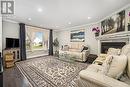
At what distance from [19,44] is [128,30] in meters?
5.18

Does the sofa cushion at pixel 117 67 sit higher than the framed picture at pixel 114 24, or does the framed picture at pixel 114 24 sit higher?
the framed picture at pixel 114 24

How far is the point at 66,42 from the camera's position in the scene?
23.9 ft

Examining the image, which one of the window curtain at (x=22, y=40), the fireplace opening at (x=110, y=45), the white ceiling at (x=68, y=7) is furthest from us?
the window curtain at (x=22, y=40)

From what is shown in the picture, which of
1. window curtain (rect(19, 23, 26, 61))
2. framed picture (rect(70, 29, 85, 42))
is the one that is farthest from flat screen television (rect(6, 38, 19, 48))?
framed picture (rect(70, 29, 85, 42))

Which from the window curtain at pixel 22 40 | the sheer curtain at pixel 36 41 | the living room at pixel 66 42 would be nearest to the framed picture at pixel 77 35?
the living room at pixel 66 42

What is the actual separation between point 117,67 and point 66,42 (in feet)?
20.3

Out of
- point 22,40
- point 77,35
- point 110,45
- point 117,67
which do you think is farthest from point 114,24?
point 22,40

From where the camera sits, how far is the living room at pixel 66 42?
51.5 inches

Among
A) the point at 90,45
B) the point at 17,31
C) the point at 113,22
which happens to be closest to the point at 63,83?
the point at 113,22

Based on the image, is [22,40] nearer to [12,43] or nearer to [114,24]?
[12,43]

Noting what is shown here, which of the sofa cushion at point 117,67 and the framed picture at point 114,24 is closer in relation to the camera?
the sofa cushion at point 117,67

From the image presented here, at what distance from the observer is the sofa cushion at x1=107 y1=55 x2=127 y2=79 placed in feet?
3.72

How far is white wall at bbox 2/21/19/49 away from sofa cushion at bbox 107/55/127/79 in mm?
4940

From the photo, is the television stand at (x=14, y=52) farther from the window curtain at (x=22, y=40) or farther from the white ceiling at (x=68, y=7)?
the white ceiling at (x=68, y=7)
